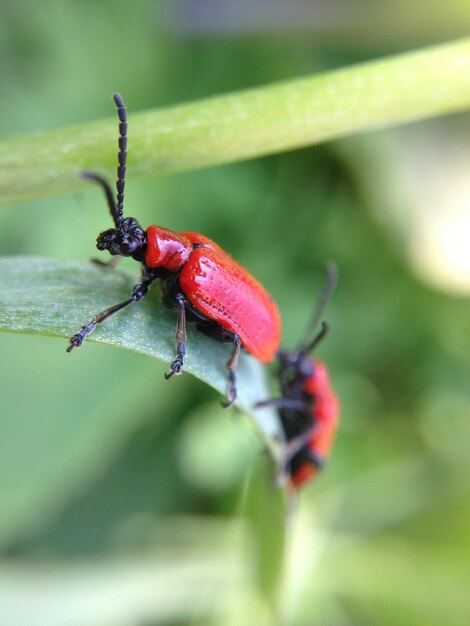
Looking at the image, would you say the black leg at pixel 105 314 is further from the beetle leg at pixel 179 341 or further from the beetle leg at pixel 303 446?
the beetle leg at pixel 303 446

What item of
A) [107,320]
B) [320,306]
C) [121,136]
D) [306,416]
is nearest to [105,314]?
[107,320]

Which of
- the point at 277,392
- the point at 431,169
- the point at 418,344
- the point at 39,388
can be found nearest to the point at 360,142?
the point at 431,169

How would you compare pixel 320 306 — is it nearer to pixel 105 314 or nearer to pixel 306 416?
pixel 306 416

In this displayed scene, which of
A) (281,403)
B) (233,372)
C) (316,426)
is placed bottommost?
(316,426)

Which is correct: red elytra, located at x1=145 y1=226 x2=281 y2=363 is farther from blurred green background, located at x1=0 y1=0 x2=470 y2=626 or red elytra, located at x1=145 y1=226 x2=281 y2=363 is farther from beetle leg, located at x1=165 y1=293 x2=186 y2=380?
blurred green background, located at x1=0 y1=0 x2=470 y2=626

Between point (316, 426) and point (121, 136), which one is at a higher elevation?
point (121, 136)

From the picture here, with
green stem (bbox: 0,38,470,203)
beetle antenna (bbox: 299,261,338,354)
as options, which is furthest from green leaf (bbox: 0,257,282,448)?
beetle antenna (bbox: 299,261,338,354)

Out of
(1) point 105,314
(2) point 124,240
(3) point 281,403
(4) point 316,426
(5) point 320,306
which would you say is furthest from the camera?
(5) point 320,306

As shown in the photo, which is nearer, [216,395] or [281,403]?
[281,403]
